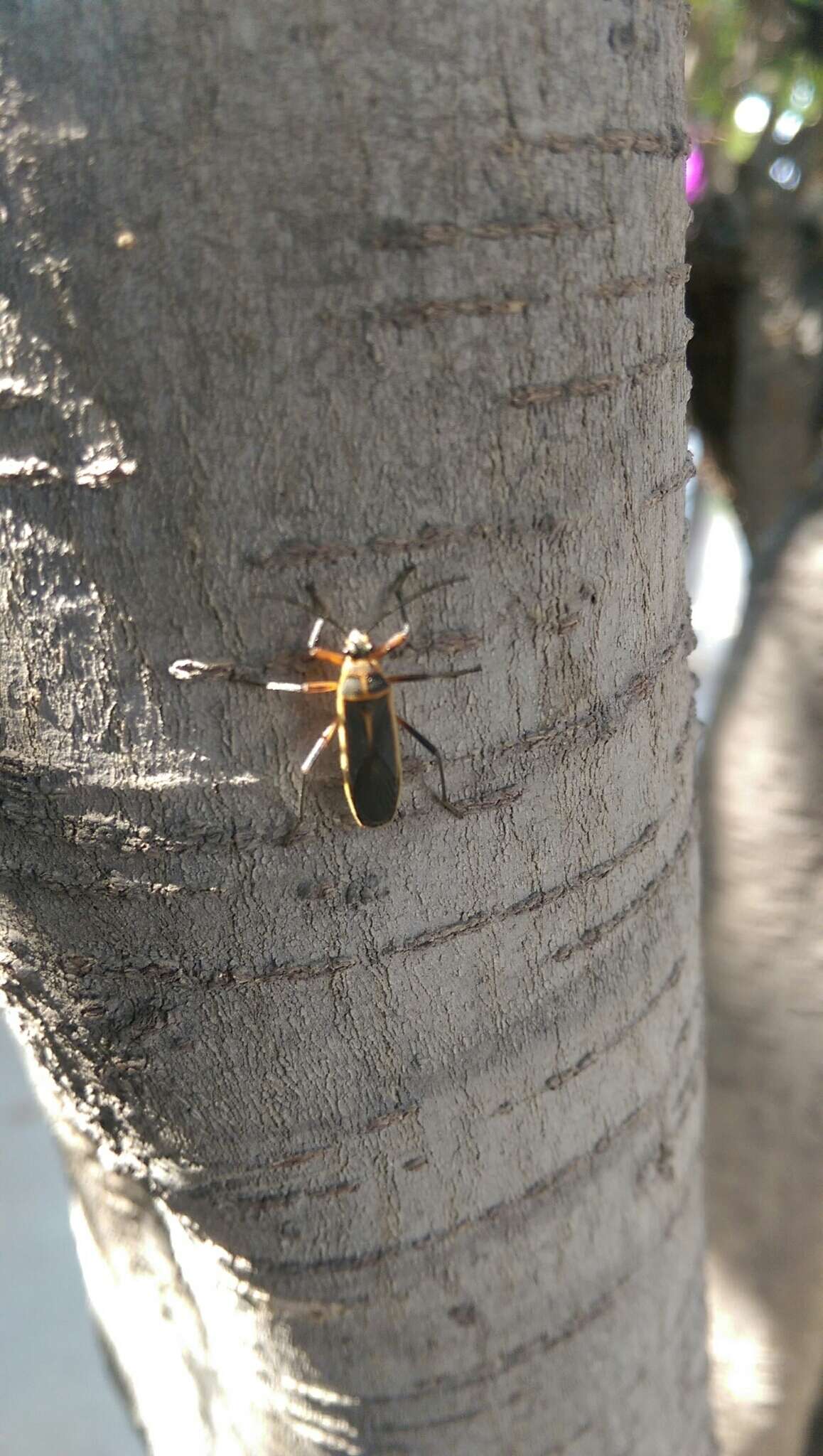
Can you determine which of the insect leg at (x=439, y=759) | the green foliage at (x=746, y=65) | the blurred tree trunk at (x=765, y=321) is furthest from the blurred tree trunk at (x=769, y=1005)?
the green foliage at (x=746, y=65)

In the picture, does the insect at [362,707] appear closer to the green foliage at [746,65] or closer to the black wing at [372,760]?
the black wing at [372,760]

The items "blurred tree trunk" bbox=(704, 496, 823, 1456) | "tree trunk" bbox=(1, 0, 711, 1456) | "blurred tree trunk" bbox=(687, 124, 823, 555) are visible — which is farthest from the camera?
"blurred tree trunk" bbox=(687, 124, 823, 555)

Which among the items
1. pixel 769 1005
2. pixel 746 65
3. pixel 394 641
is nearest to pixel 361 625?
pixel 394 641

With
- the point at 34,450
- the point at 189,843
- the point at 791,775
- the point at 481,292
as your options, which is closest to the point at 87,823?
the point at 189,843

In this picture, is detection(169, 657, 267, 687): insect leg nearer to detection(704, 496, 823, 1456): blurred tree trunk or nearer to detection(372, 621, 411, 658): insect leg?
detection(372, 621, 411, 658): insect leg

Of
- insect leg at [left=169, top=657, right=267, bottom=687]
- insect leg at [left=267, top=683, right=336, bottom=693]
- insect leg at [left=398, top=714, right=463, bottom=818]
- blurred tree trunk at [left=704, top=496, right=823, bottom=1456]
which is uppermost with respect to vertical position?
insect leg at [left=169, top=657, right=267, bottom=687]

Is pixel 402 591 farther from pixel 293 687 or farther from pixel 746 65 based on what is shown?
pixel 746 65

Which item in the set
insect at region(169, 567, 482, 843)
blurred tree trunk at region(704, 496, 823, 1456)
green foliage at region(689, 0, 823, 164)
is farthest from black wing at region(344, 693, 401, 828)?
green foliage at region(689, 0, 823, 164)

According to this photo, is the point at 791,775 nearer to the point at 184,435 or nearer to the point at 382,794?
the point at 382,794
